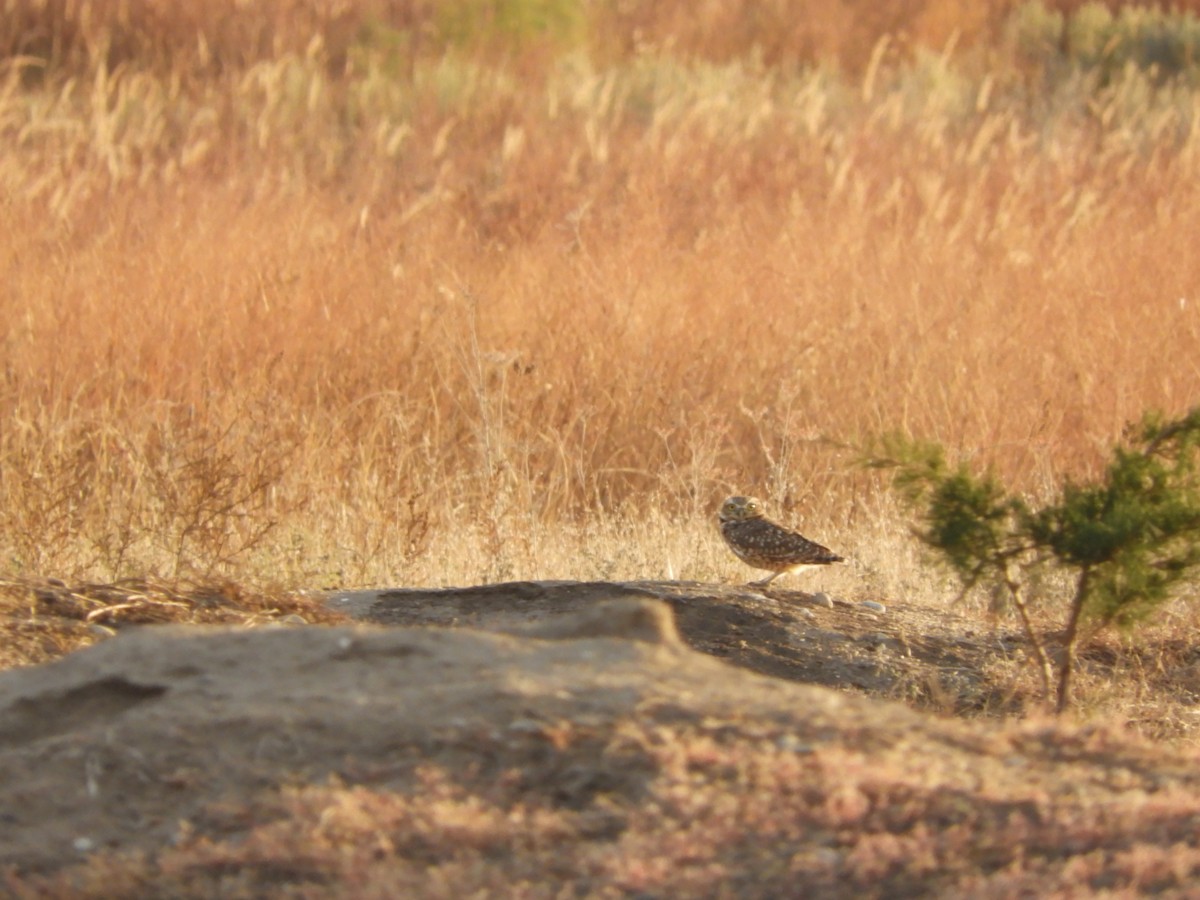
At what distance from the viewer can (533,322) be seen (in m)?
8.73

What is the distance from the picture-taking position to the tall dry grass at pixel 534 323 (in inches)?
255

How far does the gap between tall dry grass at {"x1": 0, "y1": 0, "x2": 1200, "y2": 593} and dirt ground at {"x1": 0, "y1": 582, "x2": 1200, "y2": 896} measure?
1.65 metres

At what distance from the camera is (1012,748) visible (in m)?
3.13

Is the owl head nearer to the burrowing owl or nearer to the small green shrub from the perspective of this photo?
the burrowing owl

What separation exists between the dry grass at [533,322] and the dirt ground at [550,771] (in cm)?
154

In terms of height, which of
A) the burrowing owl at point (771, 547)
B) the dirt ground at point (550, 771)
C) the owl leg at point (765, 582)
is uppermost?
the dirt ground at point (550, 771)

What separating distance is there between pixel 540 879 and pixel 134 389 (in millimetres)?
5627

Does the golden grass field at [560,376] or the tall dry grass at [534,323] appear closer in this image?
the golden grass field at [560,376]

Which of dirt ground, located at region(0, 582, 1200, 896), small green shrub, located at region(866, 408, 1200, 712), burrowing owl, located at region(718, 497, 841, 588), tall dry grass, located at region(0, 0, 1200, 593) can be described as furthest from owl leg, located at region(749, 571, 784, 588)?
dirt ground, located at region(0, 582, 1200, 896)

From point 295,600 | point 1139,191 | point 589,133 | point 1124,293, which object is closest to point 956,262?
point 1124,293

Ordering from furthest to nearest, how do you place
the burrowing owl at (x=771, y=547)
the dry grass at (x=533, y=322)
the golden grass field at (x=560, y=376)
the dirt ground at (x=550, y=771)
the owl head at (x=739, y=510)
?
1. the dry grass at (x=533, y=322)
2. the owl head at (x=739, y=510)
3. the burrowing owl at (x=771, y=547)
4. the golden grass field at (x=560, y=376)
5. the dirt ground at (x=550, y=771)

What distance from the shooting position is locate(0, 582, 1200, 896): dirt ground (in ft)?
8.71

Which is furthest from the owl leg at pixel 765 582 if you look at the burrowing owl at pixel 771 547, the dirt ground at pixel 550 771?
the dirt ground at pixel 550 771

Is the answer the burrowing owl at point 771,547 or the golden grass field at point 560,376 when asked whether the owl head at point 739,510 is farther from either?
the golden grass field at point 560,376
